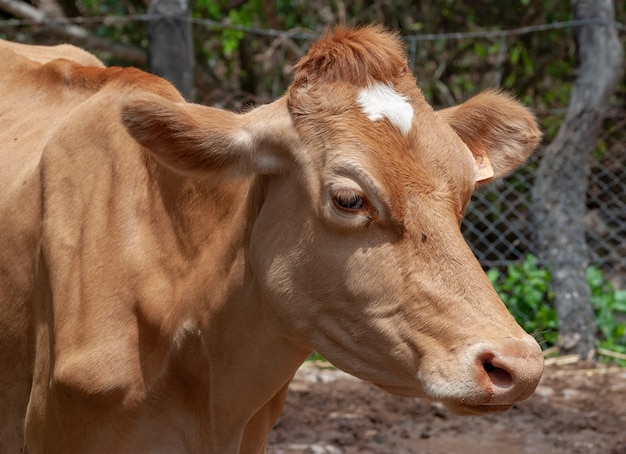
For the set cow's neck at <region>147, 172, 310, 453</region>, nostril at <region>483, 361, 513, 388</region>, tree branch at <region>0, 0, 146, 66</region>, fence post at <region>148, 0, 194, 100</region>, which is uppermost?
nostril at <region>483, 361, 513, 388</region>

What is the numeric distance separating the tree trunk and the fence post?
2531mm

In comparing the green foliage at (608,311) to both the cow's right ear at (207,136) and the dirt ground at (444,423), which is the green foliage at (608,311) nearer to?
the dirt ground at (444,423)

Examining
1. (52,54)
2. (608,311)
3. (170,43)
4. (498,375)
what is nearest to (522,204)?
(608,311)

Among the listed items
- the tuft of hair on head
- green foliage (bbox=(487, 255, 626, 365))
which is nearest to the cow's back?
the tuft of hair on head

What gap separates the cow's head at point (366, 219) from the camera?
240cm

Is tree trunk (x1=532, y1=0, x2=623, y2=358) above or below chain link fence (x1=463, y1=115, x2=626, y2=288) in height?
above

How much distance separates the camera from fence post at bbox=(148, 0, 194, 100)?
6301mm

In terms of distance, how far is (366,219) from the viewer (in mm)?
2508

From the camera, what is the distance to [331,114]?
2646mm

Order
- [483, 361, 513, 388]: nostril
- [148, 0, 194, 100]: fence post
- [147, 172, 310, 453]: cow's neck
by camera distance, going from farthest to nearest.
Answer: [148, 0, 194, 100]: fence post
[147, 172, 310, 453]: cow's neck
[483, 361, 513, 388]: nostril

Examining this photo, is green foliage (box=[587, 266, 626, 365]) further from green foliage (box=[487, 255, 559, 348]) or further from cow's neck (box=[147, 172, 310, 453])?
cow's neck (box=[147, 172, 310, 453])

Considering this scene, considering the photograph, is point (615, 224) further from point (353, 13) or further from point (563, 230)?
point (353, 13)

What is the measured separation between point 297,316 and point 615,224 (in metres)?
6.02

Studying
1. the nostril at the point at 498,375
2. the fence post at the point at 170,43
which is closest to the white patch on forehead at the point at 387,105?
the nostril at the point at 498,375
